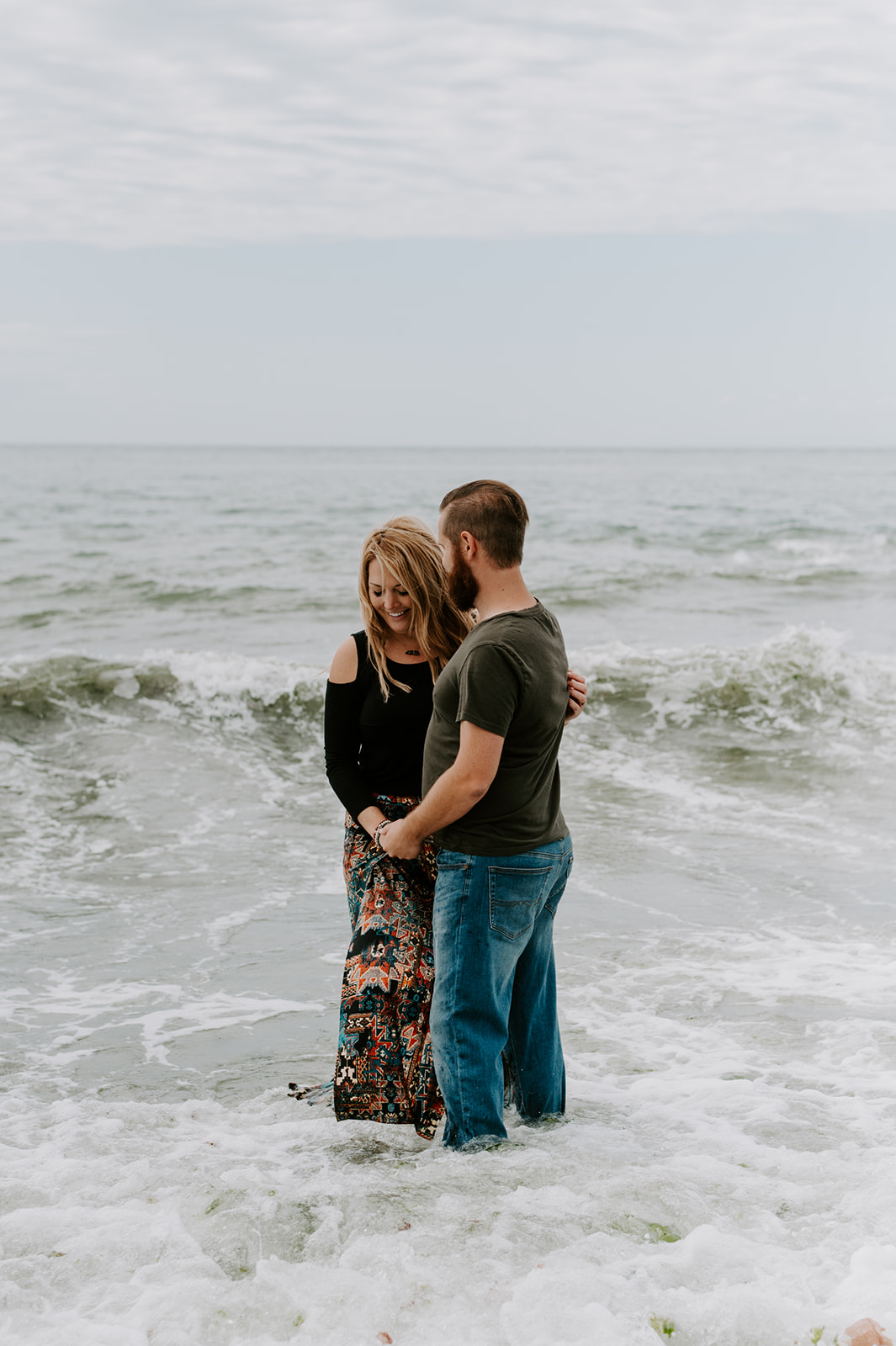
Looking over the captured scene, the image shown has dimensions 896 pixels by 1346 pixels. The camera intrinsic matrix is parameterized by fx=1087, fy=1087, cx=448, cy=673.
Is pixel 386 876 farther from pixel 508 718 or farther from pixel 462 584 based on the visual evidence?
pixel 462 584

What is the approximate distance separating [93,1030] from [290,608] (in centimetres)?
1287

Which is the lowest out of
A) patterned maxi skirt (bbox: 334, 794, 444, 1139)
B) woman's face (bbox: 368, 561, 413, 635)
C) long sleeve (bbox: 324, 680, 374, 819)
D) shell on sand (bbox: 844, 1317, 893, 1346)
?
shell on sand (bbox: 844, 1317, 893, 1346)

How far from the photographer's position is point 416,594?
3.47 meters

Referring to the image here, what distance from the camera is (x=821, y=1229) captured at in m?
3.12

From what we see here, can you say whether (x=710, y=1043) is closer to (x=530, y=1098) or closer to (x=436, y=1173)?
(x=530, y=1098)

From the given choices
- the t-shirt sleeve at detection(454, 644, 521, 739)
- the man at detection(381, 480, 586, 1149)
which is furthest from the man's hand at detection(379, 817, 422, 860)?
the t-shirt sleeve at detection(454, 644, 521, 739)

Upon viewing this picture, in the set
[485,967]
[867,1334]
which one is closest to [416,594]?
[485,967]

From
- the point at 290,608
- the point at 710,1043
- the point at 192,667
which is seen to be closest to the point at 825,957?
the point at 710,1043

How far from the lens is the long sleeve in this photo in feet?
11.8

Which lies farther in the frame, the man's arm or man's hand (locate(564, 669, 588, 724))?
man's hand (locate(564, 669, 588, 724))

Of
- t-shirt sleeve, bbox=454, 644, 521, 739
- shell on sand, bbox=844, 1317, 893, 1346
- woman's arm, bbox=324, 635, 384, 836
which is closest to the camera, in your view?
shell on sand, bbox=844, 1317, 893, 1346

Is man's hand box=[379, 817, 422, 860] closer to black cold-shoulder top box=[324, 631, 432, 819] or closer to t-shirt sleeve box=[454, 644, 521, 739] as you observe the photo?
black cold-shoulder top box=[324, 631, 432, 819]

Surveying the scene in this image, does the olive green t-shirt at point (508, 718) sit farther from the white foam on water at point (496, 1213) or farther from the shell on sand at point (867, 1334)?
the shell on sand at point (867, 1334)

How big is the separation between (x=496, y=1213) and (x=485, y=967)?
71 cm
